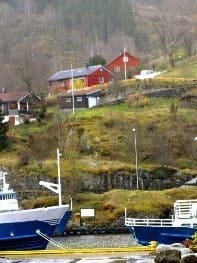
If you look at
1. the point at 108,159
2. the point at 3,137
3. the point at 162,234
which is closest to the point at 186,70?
the point at 108,159

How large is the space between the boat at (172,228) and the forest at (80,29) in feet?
312

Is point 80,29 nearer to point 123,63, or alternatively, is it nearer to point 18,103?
point 123,63

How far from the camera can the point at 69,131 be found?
71.1 m

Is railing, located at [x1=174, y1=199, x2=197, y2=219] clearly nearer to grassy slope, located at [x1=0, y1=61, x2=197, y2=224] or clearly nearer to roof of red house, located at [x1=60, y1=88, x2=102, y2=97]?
grassy slope, located at [x1=0, y1=61, x2=197, y2=224]

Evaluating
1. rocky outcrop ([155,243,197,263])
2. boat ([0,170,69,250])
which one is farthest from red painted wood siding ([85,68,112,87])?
rocky outcrop ([155,243,197,263])

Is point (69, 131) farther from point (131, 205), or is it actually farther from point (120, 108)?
point (131, 205)

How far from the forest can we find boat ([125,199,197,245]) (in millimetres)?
95115

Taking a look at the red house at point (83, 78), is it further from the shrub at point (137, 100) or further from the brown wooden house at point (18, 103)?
the shrub at point (137, 100)

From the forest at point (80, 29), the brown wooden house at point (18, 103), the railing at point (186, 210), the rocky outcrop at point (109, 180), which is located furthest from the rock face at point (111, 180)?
the forest at point (80, 29)

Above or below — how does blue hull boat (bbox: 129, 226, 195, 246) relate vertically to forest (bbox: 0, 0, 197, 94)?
below

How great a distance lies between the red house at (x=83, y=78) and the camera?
318ft

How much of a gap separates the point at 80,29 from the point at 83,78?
72542mm

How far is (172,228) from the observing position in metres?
33.4

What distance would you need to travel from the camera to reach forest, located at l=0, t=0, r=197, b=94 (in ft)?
480
